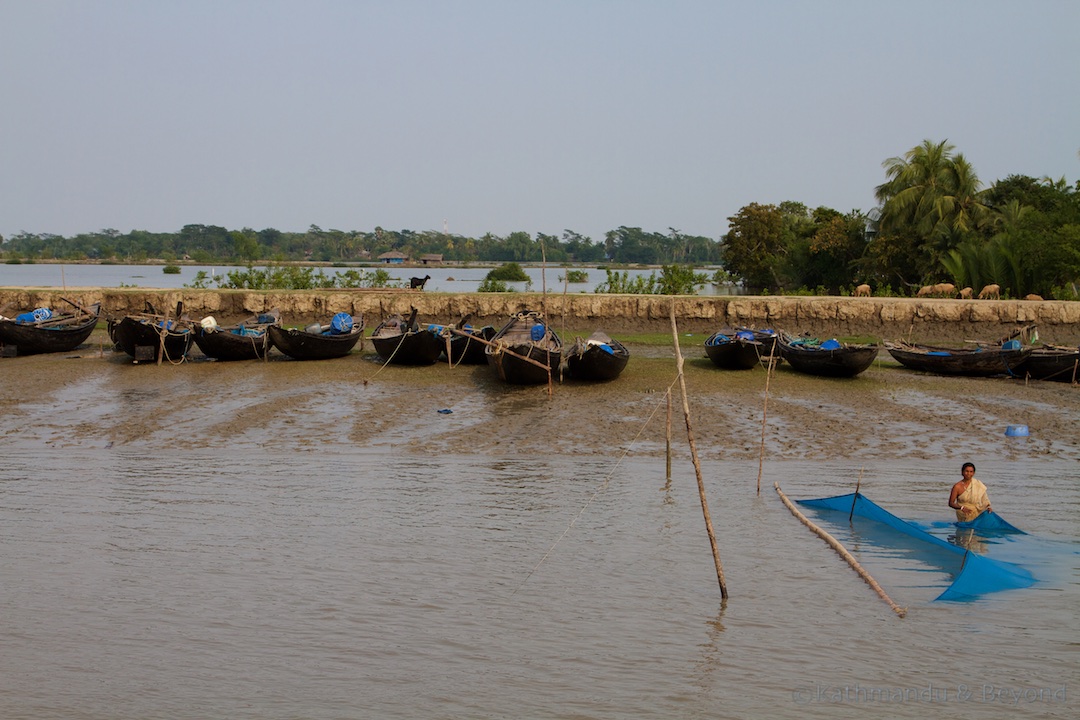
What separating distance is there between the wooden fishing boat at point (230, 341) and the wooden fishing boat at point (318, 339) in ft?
0.98

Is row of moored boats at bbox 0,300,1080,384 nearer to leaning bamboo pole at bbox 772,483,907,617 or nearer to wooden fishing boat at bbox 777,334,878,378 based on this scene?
wooden fishing boat at bbox 777,334,878,378

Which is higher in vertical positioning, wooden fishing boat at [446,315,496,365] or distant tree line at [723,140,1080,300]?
distant tree line at [723,140,1080,300]

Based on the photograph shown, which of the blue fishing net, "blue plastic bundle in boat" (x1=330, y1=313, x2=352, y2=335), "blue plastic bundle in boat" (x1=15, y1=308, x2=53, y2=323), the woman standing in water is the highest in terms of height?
"blue plastic bundle in boat" (x1=330, y1=313, x2=352, y2=335)

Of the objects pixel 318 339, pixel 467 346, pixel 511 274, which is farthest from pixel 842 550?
pixel 511 274

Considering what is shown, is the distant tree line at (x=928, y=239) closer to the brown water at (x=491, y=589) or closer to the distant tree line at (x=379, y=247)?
the brown water at (x=491, y=589)

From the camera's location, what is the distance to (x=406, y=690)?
664 centimetres

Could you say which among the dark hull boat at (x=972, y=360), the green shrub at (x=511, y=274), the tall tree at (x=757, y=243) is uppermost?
the tall tree at (x=757, y=243)

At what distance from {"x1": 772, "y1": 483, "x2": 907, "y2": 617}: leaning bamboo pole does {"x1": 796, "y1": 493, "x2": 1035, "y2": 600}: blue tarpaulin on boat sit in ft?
1.31

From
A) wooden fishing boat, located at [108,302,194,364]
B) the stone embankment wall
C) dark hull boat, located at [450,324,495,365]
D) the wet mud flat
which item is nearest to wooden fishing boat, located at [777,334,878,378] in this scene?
the wet mud flat

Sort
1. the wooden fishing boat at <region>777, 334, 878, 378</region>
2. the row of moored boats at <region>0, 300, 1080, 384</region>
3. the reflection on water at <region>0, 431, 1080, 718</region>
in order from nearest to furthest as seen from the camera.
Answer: the reflection on water at <region>0, 431, 1080, 718</region>
the row of moored boats at <region>0, 300, 1080, 384</region>
the wooden fishing boat at <region>777, 334, 878, 378</region>

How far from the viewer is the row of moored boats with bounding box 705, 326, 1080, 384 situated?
1884cm

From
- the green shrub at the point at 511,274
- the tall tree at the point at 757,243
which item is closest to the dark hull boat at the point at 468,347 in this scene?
the green shrub at the point at 511,274

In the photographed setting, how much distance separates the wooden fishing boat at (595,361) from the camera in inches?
698

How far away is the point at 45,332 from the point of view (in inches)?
832
